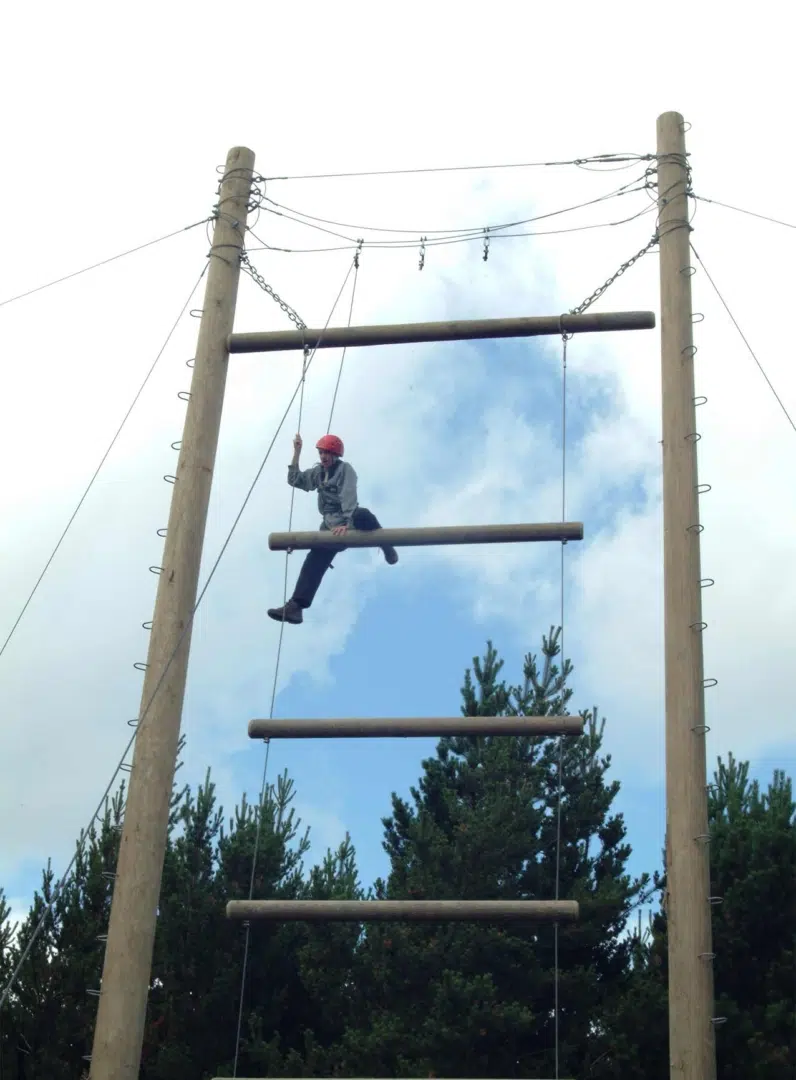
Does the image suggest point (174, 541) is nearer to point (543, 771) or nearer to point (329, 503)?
point (329, 503)

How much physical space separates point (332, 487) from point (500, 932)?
5.51 meters

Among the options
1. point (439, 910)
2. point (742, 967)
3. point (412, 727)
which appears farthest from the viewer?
point (742, 967)

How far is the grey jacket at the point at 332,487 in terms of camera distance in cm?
598

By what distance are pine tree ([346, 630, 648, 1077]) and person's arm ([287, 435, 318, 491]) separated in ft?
11.7

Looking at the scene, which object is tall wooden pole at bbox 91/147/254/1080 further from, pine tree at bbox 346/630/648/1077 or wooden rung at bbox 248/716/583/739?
pine tree at bbox 346/630/648/1077

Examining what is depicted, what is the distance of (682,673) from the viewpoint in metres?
5.17

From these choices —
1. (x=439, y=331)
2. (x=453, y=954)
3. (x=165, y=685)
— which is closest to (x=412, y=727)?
(x=165, y=685)

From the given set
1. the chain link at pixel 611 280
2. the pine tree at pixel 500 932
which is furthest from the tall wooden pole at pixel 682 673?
the pine tree at pixel 500 932

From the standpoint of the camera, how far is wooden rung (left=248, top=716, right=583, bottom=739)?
5082 millimetres

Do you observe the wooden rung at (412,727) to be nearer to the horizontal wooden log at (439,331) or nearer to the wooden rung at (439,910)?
the wooden rung at (439,910)

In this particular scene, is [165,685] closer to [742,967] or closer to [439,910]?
[439,910]

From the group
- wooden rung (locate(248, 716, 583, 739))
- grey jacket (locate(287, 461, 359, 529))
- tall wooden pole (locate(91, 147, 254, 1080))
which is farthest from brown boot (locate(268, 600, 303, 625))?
wooden rung (locate(248, 716, 583, 739))

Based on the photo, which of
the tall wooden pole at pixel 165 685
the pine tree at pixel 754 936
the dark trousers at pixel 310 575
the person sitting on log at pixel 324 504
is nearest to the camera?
the tall wooden pole at pixel 165 685

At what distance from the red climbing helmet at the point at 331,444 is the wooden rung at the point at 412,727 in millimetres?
1504
